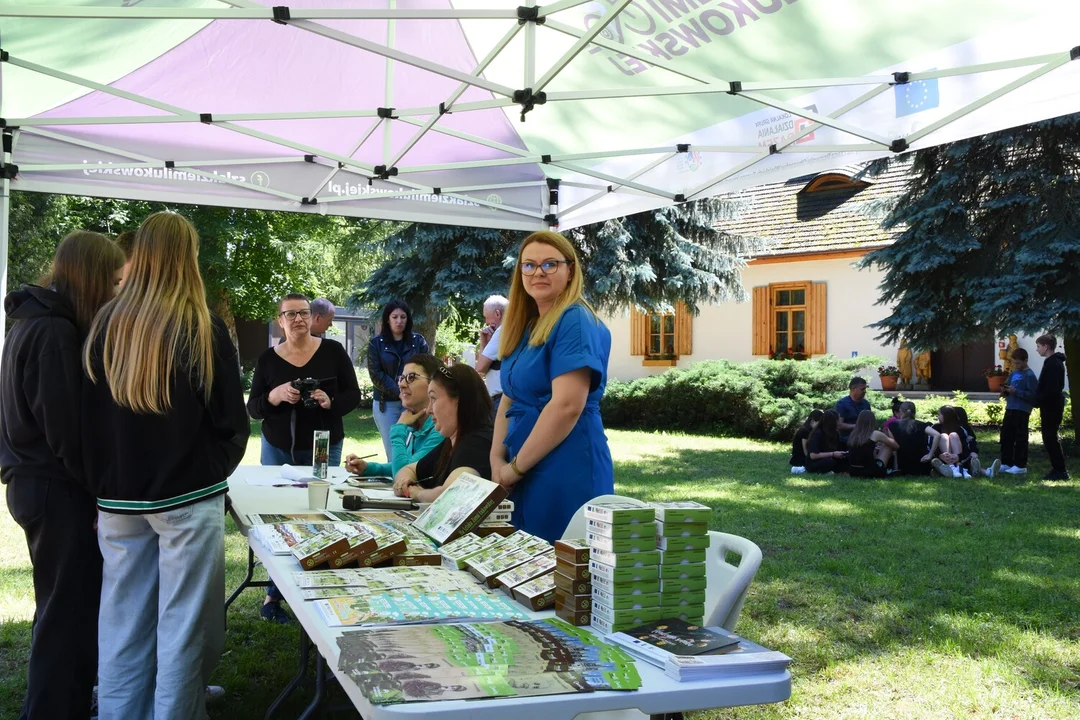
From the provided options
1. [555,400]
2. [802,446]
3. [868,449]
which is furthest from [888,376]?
[555,400]

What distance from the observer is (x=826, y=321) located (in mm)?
19141

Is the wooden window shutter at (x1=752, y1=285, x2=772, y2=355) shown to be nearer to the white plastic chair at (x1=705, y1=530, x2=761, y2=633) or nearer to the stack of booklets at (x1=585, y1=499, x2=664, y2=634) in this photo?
the white plastic chair at (x1=705, y1=530, x2=761, y2=633)

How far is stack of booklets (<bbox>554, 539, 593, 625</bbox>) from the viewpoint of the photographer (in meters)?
1.89

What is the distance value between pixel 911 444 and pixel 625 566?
32.4 feet

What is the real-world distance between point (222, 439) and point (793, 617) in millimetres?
3430

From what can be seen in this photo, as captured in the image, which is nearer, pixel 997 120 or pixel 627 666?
pixel 627 666

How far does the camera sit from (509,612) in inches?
77.9

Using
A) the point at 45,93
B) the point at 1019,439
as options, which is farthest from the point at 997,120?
the point at 1019,439

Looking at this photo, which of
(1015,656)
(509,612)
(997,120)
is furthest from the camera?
(997,120)

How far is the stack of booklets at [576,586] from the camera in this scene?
1890 mm

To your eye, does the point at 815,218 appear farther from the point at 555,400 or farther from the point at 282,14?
the point at 555,400

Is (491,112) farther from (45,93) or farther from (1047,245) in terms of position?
(1047,245)

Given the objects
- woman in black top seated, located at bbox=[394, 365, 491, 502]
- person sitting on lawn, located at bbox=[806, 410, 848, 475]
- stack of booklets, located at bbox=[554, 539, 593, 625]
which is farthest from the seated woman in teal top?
person sitting on lawn, located at bbox=[806, 410, 848, 475]

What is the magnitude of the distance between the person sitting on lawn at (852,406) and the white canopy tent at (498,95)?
5453 mm
